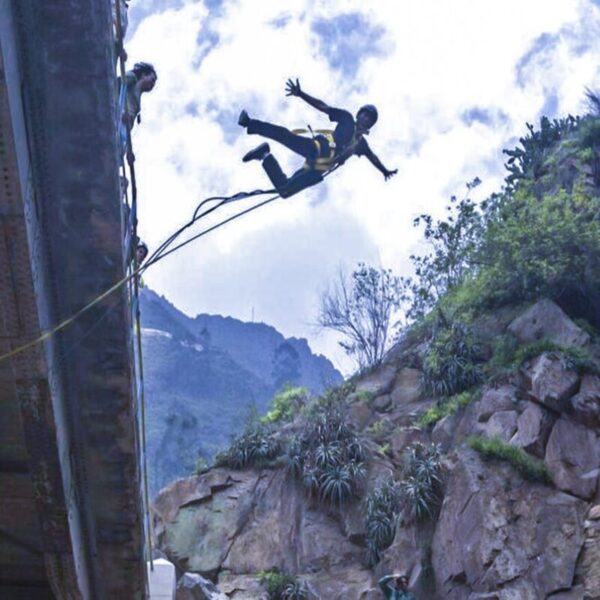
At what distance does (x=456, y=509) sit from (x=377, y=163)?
10174mm

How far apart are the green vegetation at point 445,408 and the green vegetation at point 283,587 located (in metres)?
4.82

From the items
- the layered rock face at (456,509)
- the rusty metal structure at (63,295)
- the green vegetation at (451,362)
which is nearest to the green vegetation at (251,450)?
the layered rock face at (456,509)

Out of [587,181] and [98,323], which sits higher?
[587,181]

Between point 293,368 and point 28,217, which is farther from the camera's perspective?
point 293,368

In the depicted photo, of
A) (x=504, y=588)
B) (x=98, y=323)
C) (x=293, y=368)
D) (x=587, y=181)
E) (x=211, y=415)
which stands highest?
(x=293, y=368)

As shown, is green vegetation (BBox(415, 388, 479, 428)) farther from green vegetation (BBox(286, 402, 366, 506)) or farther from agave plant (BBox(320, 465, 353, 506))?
agave plant (BBox(320, 465, 353, 506))

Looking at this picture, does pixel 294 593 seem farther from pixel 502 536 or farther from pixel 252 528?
pixel 502 536

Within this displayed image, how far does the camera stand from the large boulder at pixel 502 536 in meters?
15.0

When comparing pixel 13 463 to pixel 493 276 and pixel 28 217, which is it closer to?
pixel 28 217

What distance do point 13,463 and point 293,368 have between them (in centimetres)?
7498

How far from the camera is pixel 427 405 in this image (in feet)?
71.5

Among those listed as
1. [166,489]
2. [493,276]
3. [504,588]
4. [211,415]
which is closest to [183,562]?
[166,489]

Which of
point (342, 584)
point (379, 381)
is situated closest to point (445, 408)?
point (379, 381)

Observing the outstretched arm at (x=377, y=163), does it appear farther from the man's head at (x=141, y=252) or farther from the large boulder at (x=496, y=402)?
the large boulder at (x=496, y=402)
